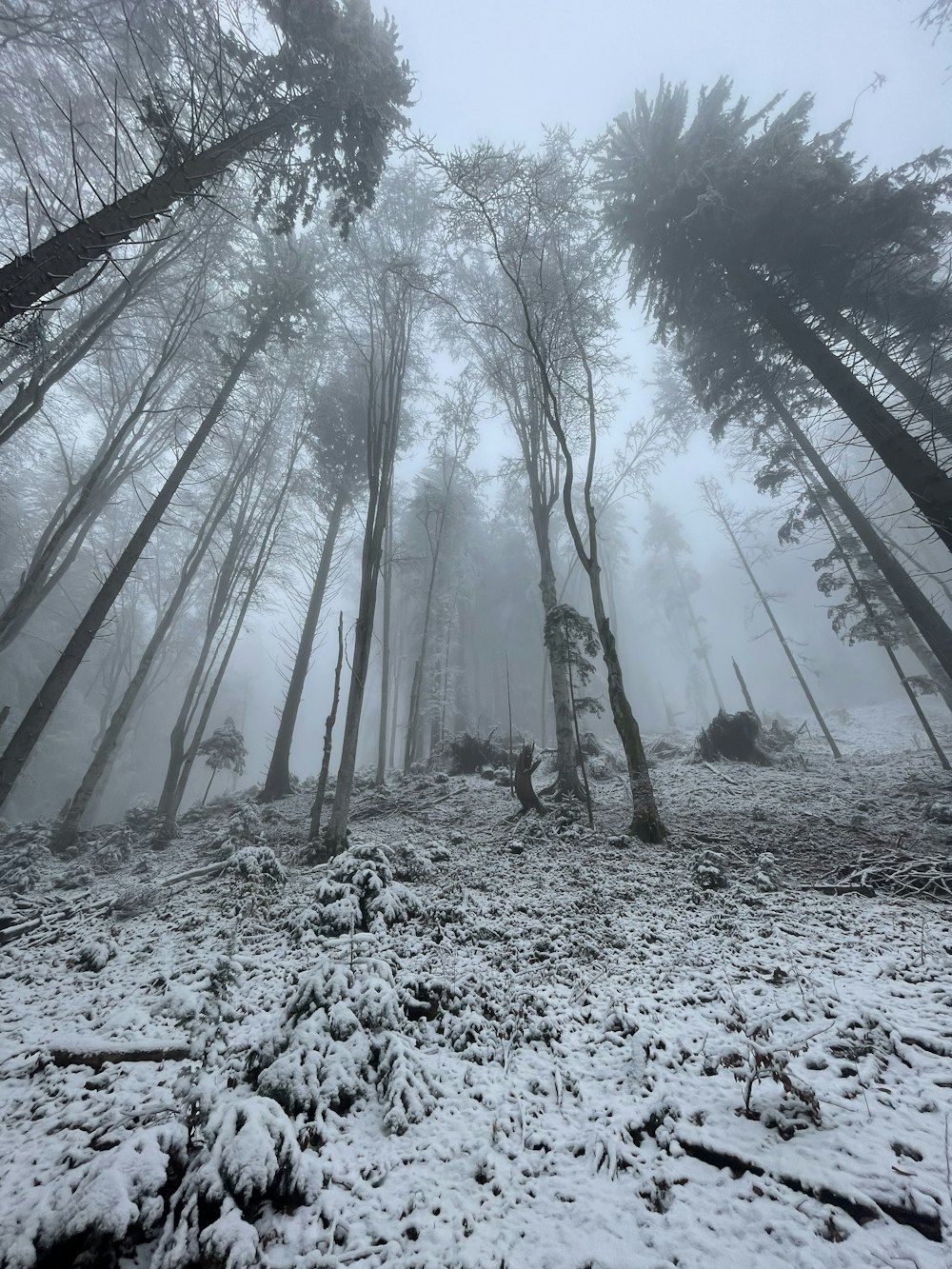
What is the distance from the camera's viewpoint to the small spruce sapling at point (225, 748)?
12695 mm

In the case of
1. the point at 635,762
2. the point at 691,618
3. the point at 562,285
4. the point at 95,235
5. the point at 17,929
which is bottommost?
the point at 17,929

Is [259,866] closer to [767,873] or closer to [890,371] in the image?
[767,873]

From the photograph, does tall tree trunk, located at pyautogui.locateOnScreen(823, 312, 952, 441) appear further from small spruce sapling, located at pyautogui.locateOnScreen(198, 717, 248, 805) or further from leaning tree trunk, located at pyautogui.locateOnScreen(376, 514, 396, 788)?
small spruce sapling, located at pyautogui.locateOnScreen(198, 717, 248, 805)

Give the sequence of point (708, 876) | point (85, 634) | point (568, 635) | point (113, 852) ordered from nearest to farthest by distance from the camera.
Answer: point (708, 876), point (85, 634), point (113, 852), point (568, 635)

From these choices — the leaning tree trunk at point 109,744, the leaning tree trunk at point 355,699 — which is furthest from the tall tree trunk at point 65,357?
the leaning tree trunk at point 355,699

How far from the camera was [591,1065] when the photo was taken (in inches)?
95.3

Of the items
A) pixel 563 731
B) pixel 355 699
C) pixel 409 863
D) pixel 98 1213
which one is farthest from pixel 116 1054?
pixel 563 731

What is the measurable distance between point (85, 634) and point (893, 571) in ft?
51.3

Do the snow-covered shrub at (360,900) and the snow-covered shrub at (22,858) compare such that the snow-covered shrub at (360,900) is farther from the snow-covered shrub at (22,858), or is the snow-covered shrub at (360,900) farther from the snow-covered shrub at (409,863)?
the snow-covered shrub at (22,858)

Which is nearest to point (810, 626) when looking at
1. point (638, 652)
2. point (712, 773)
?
point (638, 652)

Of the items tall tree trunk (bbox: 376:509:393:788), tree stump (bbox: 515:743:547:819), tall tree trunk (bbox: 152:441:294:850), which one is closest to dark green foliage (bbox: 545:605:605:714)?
tree stump (bbox: 515:743:547:819)

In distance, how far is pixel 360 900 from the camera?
3738mm

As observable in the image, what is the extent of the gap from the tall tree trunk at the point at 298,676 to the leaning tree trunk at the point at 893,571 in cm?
1241

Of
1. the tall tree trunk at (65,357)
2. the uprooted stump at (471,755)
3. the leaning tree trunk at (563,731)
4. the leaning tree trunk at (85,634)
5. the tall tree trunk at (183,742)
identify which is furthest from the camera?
the uprooted stump at (471,755)
